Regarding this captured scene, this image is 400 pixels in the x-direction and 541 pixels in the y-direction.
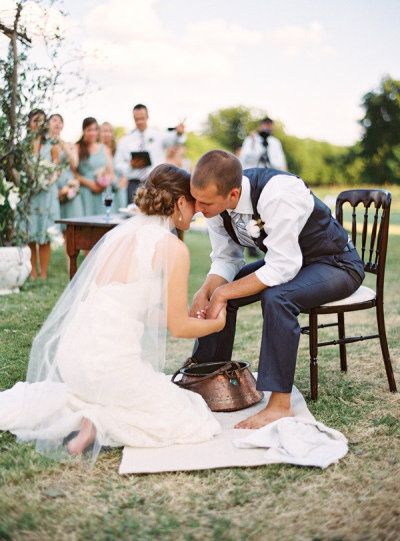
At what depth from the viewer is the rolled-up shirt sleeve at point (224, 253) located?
4.17m

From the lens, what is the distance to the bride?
10.9ft

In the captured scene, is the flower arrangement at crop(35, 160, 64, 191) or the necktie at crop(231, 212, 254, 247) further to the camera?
the flower arrangement at crop(35, 160, 64, 191)

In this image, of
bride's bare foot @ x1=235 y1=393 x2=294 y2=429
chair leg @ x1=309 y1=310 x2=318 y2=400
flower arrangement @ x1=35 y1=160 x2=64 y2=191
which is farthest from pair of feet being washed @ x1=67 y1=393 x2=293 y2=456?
flower arrangement @ x1=35 y1=160 x2=64 y2=191

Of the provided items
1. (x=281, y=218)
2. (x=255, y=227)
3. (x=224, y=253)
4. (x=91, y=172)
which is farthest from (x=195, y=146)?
(x=281, y=218)

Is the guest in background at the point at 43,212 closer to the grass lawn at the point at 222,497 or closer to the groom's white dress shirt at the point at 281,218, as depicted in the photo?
the groom's white dress shirt at the point at 281,218

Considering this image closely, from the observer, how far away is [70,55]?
793 centimetres

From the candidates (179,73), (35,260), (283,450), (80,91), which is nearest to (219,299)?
(283,450)

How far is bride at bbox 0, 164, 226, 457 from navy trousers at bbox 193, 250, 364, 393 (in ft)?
0.95

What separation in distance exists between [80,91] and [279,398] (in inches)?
214

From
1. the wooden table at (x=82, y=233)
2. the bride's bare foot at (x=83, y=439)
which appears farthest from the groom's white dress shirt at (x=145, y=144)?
the bride's bare foot at (x=83, y=439)

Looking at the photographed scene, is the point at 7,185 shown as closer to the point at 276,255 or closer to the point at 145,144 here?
the point at 145,144

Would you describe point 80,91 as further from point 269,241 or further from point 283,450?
point 283,450

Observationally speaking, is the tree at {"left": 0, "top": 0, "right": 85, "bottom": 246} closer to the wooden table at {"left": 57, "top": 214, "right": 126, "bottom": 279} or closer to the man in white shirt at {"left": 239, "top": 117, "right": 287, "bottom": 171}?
the wooden table at {"left": 57, "top": 214, "right": 126, "bottom": 279}

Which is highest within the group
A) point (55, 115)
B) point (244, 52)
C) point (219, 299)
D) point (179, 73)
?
point (179, 73)
